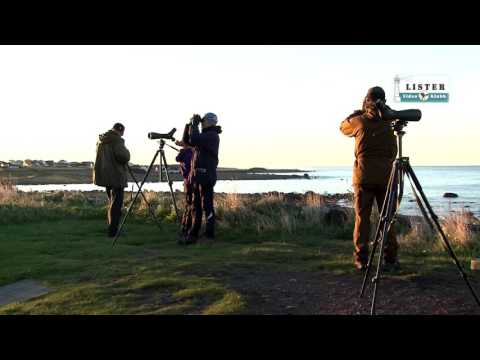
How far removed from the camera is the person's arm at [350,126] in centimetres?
Result: 547

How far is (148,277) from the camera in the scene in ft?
18.6

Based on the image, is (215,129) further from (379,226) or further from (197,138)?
(379,226)

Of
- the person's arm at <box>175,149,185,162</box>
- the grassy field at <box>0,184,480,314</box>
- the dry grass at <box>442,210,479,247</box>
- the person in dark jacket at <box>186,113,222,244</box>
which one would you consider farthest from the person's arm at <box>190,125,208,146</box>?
the dry grass at <box>442,210,479,247</box>

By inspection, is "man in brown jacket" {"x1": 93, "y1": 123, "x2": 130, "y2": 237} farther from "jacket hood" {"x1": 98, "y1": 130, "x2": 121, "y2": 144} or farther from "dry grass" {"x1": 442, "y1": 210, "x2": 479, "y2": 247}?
"dry grass" {"x1": 442, "y1": 210, "x2": 479, "y2": 247}

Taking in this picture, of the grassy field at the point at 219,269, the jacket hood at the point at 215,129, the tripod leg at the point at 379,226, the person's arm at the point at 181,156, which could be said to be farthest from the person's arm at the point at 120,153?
the tripod leg at the point at 379,226

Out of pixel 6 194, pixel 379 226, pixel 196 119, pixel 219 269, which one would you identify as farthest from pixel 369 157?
pixel 6 194

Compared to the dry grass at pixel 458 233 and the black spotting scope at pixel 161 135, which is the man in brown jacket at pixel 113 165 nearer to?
the black spotting scope at pixel 161 135

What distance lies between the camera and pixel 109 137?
8.81m

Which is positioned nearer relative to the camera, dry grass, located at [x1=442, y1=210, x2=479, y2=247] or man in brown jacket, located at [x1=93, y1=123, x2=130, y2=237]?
dry grass, located at [x1=442, y1=210, x2=479, y2=247]

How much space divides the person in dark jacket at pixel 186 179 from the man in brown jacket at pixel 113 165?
0.98 m

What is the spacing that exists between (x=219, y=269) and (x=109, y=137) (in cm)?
392

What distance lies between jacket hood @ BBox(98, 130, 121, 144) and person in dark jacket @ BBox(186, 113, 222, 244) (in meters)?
1.75

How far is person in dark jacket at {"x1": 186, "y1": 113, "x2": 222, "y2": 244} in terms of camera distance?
25.3 ft
